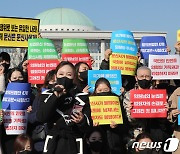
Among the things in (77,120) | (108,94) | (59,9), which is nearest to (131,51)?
(108,94)

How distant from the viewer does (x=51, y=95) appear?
18.7 ft

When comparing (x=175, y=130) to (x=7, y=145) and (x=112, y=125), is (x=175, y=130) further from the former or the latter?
(x=7, y=145)

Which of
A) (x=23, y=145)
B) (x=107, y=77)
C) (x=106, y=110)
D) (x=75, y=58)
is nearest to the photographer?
(x=23, y=145)

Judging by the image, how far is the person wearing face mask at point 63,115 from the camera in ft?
18.7

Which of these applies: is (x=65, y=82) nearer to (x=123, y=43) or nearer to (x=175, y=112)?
(x=175, y=112)

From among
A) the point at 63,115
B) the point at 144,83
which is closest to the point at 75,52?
the point at 144,83

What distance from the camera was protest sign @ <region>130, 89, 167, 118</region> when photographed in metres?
7.19

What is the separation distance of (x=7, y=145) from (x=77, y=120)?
6.15ft

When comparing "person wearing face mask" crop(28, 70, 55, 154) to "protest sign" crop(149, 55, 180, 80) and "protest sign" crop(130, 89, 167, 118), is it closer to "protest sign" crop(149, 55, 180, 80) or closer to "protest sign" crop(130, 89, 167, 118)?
"protest sign" crop(130, 89, 167, 118)

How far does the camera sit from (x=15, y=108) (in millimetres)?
7027

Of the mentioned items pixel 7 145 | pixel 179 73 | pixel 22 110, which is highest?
pixel 179 73

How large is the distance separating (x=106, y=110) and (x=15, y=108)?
127 centimetres

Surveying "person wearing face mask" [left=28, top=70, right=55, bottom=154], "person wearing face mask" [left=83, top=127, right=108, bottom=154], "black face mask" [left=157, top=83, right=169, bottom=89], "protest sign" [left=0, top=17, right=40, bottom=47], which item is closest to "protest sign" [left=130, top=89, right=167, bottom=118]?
"person wearing face mask" [left=83, top=127, right=108, bottom=154]

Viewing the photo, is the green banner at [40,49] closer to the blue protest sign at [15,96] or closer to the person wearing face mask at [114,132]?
the blue protest sign at [15,96]
